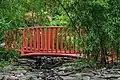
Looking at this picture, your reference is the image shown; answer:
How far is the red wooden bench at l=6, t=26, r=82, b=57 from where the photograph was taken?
9000 mm

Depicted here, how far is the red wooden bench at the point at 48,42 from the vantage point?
9.00 m

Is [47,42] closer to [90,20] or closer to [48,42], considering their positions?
[48,42]

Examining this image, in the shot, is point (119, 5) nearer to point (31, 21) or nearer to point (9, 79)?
point (9, 79)

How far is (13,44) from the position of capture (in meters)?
8.20

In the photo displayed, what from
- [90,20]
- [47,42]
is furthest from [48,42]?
[90,20]

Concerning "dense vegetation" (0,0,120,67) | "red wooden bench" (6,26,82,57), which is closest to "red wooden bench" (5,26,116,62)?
"red wooden bench" (6,26,82,57)

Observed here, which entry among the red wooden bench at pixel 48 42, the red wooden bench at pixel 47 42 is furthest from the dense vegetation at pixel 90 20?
the red wooden bench at pixel 48 42

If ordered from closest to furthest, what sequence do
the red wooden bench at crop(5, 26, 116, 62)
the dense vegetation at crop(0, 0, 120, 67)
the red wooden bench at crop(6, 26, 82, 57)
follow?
1. the dense vegetation at crop(0, 0, 120, 67)
2. the red wooden bench at crop(5, 26, 116, 62)
3. the red wooden bench at crop(6, 26, 82, 57)

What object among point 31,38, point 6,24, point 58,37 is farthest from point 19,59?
point 6,24

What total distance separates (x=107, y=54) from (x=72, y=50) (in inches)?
61.5

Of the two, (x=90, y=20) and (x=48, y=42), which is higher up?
(x=90, y=20)

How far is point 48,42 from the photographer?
31.8ft

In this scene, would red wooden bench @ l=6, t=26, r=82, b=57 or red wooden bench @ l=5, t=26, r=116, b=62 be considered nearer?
red wooden bench @ l=5, t=26, r=116, b=62

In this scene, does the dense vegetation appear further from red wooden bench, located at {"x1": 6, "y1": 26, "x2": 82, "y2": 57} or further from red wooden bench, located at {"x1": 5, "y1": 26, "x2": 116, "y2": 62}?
red wooden bench, located at {"x1": 6, "y1": 26, "x2": 82, "y2": 57}
